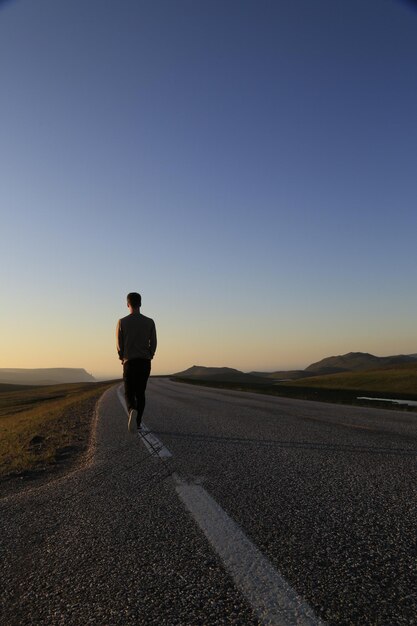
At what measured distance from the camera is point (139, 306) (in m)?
8.84

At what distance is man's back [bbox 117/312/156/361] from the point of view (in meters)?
8.57

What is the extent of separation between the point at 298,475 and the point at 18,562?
298 centimetres

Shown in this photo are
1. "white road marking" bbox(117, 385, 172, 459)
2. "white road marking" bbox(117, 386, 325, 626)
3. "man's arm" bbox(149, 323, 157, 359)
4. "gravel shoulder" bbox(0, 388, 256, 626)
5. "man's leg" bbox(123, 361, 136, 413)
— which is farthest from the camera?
"man's arm" bbox(149, 323, 157, 359)

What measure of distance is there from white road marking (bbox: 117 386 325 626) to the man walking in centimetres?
475

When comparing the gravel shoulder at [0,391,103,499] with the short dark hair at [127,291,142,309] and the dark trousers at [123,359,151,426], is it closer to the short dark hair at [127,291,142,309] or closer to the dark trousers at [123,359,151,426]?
the dark trousers at [123,359,151,426]

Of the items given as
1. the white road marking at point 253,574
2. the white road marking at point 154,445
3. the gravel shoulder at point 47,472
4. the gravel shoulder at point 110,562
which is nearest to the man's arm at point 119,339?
the white road marking at point 154,445

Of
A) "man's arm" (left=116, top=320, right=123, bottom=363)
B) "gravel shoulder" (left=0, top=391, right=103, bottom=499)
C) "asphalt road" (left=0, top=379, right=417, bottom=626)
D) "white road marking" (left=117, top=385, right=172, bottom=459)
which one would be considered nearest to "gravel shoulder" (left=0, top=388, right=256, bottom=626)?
"asphalt road" (left=0, top=379, right=417, bottom=626)

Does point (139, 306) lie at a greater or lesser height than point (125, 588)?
greater

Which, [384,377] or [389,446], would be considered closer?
[389,446]

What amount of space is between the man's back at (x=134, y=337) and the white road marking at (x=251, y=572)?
15.8 feet

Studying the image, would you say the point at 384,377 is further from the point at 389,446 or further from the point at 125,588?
the point at 125,588

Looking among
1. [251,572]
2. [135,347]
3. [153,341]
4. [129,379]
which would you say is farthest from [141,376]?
[251,572]

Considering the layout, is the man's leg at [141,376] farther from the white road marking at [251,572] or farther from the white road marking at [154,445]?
the white road marking at [251,572]

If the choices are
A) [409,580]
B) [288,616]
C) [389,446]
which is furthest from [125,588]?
[389,446]
